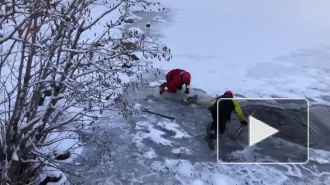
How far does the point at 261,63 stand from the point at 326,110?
11.6 ft

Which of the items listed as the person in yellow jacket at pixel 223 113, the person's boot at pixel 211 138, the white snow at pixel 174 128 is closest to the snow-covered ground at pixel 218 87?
the white snow at pixel 174 128

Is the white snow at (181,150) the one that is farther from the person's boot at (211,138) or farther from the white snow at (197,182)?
the white snow at (197,182)

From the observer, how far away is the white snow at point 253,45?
10953mm

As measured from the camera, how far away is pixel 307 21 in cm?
1784

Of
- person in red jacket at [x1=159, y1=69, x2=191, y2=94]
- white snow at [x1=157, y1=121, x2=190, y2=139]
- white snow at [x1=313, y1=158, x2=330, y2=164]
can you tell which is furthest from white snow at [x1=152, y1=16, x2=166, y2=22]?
white snow at [x1=313, y1=158, x2=330, y2=164]

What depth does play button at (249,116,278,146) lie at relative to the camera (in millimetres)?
8008

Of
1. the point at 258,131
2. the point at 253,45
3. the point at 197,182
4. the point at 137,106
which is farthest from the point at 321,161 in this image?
the point at 253,45

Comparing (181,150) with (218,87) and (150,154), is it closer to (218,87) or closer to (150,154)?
(150,154)

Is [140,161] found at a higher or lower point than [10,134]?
lower

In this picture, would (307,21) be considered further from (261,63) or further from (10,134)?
(10,134)

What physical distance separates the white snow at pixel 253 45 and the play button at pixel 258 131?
1522 mm

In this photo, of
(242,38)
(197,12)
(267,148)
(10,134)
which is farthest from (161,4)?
(10,134)

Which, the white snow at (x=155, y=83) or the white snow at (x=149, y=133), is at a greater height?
the white snow at (x=155, y=83)

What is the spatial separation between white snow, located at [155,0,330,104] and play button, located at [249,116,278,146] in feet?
4.99
